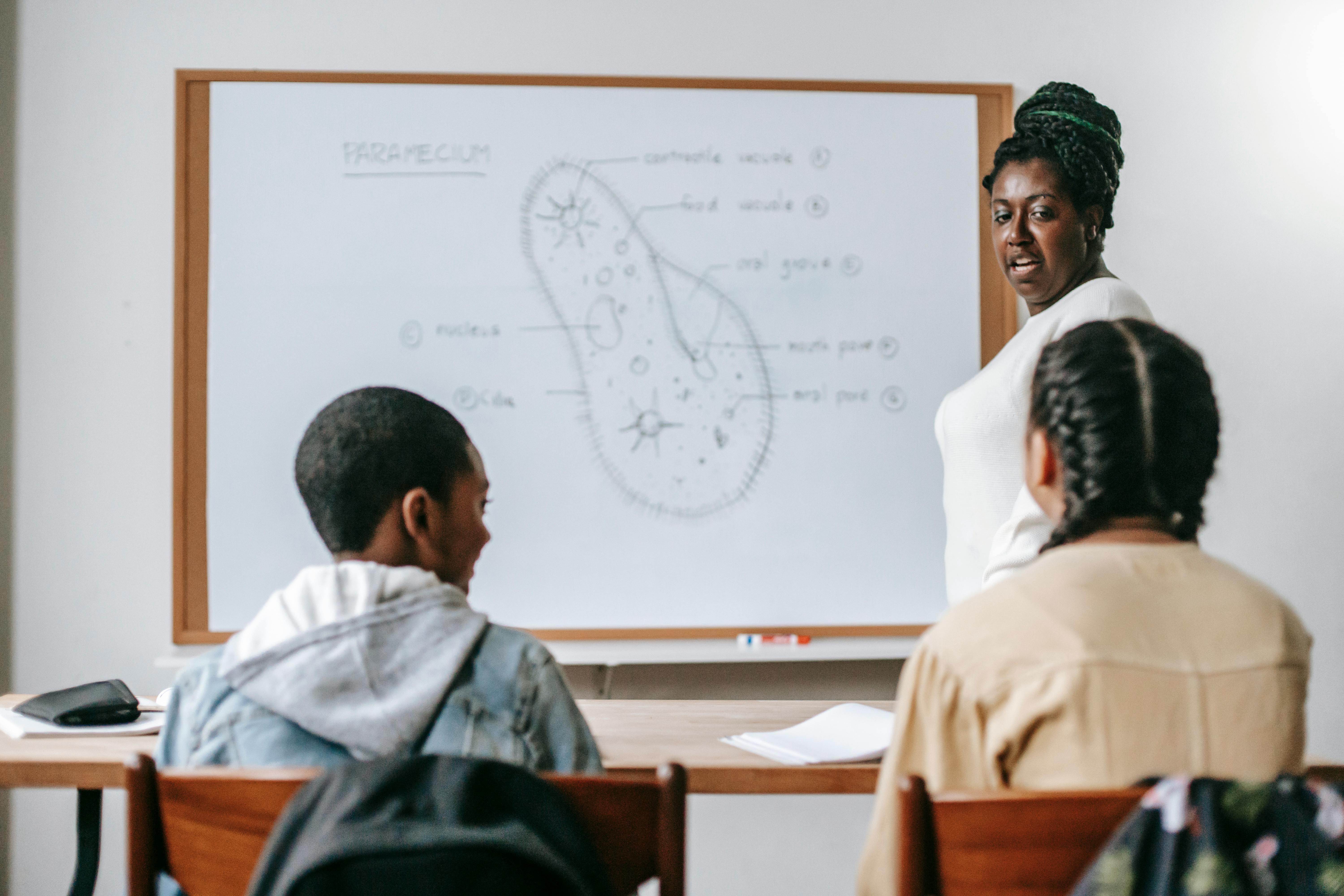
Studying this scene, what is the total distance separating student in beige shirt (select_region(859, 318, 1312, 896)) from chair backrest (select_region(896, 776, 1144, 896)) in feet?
0.11

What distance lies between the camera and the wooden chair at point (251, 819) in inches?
29.8

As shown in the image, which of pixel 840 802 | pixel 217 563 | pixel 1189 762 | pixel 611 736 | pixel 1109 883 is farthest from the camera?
pixel 840 802

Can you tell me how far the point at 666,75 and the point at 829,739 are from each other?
1.53 metres

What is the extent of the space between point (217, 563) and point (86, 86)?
1048 mm

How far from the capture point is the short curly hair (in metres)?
1.04

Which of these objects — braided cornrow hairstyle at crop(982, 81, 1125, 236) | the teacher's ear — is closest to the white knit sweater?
braided cornrow hairstyle at crop(982, 81, 1125, 236)

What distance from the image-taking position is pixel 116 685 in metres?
1.46

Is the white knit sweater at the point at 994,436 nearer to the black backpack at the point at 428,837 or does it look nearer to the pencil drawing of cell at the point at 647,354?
the pencil drawing of cell at the point at 647,354

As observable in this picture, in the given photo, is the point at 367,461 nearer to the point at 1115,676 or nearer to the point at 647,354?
the point at 1115,676

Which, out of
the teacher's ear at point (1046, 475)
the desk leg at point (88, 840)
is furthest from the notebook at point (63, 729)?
the teacher's ear at point (1046, 475)

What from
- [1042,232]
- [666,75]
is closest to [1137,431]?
[1042,232]

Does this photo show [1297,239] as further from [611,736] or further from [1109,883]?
[1109,883]

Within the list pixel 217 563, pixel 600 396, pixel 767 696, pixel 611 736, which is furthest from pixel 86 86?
pixel 767 696

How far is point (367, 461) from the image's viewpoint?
1.04 m
